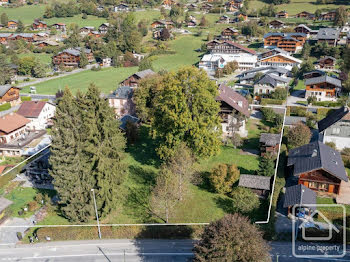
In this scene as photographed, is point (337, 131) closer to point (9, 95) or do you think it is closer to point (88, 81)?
point (9, 95)

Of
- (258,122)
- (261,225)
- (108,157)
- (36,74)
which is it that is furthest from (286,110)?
(36,74)

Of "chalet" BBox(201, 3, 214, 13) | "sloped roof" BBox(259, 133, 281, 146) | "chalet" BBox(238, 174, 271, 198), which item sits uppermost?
"chalet" BBox(201, 3, 214, 13)

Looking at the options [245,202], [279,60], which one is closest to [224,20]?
[279,60]

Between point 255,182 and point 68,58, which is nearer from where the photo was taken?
point 255,182

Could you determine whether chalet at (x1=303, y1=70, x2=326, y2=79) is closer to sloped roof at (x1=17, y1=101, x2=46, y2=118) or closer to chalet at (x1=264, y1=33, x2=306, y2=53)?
chalet at (x1=264, y1=33, x2=306, y2=53)

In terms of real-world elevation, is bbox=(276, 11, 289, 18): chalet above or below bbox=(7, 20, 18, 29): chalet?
above

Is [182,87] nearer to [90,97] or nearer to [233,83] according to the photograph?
[90,97]

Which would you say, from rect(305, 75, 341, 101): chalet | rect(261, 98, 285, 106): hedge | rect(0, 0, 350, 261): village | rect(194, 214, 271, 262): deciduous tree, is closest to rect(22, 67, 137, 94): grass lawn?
rect(0, 0, 350, 261): village
